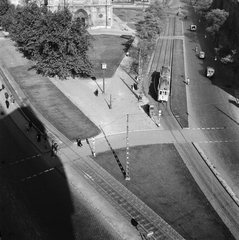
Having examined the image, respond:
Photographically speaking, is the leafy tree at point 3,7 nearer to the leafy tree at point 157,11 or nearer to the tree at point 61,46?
the leafy tree at point 157,11

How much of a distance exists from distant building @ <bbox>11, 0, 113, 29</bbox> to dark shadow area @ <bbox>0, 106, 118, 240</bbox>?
68479 millimetres

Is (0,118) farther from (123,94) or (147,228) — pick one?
(147,228)

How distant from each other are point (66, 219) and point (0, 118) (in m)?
22.9

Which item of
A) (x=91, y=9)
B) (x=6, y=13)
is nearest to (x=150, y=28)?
(x=91, y=9)

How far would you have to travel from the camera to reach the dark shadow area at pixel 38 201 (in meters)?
27.5

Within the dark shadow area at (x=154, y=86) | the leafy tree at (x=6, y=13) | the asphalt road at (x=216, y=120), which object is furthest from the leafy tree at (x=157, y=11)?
the leafy tree at (x=6, y=13)

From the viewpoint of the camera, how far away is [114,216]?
1154 inches

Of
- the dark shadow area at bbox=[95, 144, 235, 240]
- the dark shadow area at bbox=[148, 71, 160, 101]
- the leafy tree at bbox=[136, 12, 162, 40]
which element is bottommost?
the dark shadow area at bbox=[95, 144, 235, 240]

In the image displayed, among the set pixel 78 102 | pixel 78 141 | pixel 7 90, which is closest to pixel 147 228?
pixel 78 141

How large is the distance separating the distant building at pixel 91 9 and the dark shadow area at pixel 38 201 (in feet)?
225

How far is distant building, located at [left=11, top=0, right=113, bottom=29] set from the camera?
9825 cm

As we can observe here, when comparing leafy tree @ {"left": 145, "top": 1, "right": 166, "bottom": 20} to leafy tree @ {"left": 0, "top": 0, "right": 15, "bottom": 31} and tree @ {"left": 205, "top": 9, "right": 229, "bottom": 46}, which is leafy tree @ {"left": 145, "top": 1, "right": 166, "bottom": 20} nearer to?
tree @ {"left": 205, "top": 9, "right": 229, "bottom": 46}

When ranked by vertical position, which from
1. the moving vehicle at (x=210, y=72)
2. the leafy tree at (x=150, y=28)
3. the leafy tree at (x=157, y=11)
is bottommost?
the moving vehicle at (x=210, y=72)

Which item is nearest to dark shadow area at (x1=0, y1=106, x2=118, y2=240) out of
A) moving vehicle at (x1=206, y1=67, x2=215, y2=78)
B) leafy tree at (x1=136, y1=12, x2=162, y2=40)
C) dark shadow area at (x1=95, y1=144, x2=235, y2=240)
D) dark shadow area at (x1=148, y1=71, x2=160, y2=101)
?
dark shadow area at (x1=95, y1=144, x2=235, y2=240)
